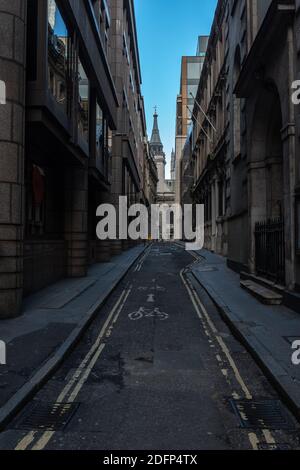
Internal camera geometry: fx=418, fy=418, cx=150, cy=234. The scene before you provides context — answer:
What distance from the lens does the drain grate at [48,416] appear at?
4884 millimetres

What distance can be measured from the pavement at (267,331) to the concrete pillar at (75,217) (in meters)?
6.36

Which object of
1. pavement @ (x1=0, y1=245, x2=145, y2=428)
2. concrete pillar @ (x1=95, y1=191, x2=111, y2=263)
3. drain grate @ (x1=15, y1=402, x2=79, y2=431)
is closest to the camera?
drain grate @ (x1=15, y1=402, x2=79, y2=431)

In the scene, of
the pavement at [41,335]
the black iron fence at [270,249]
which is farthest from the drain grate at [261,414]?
the black iron fence at [270,249]

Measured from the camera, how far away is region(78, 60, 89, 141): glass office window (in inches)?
687

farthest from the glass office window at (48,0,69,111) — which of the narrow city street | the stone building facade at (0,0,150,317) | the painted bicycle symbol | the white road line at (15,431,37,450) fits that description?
the white road line at (15,431,37,450)

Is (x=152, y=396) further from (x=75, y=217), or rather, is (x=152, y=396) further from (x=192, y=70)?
(x=192, y=70)

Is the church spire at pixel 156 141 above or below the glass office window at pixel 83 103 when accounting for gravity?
above

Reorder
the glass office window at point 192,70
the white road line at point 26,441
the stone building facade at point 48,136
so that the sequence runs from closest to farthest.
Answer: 1. the white road line at point 26,441
2. the stone building facade at point 48,136
3. the glass office window at point 192,70

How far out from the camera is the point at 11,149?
9.84 m

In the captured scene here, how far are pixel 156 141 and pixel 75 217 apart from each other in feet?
564

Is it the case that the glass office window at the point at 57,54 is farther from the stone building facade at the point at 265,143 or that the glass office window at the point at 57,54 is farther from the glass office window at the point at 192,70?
the glass office window at the point at 192,70

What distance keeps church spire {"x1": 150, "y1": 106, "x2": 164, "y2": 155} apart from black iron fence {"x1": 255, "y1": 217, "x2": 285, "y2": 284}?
167968mm

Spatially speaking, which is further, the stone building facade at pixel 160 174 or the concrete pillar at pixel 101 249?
the stone building facade at pixel 160 174

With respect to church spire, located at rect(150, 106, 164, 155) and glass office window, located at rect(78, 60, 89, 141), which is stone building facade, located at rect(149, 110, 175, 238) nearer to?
church spire, located at rect(150, 106, 164, 155)
